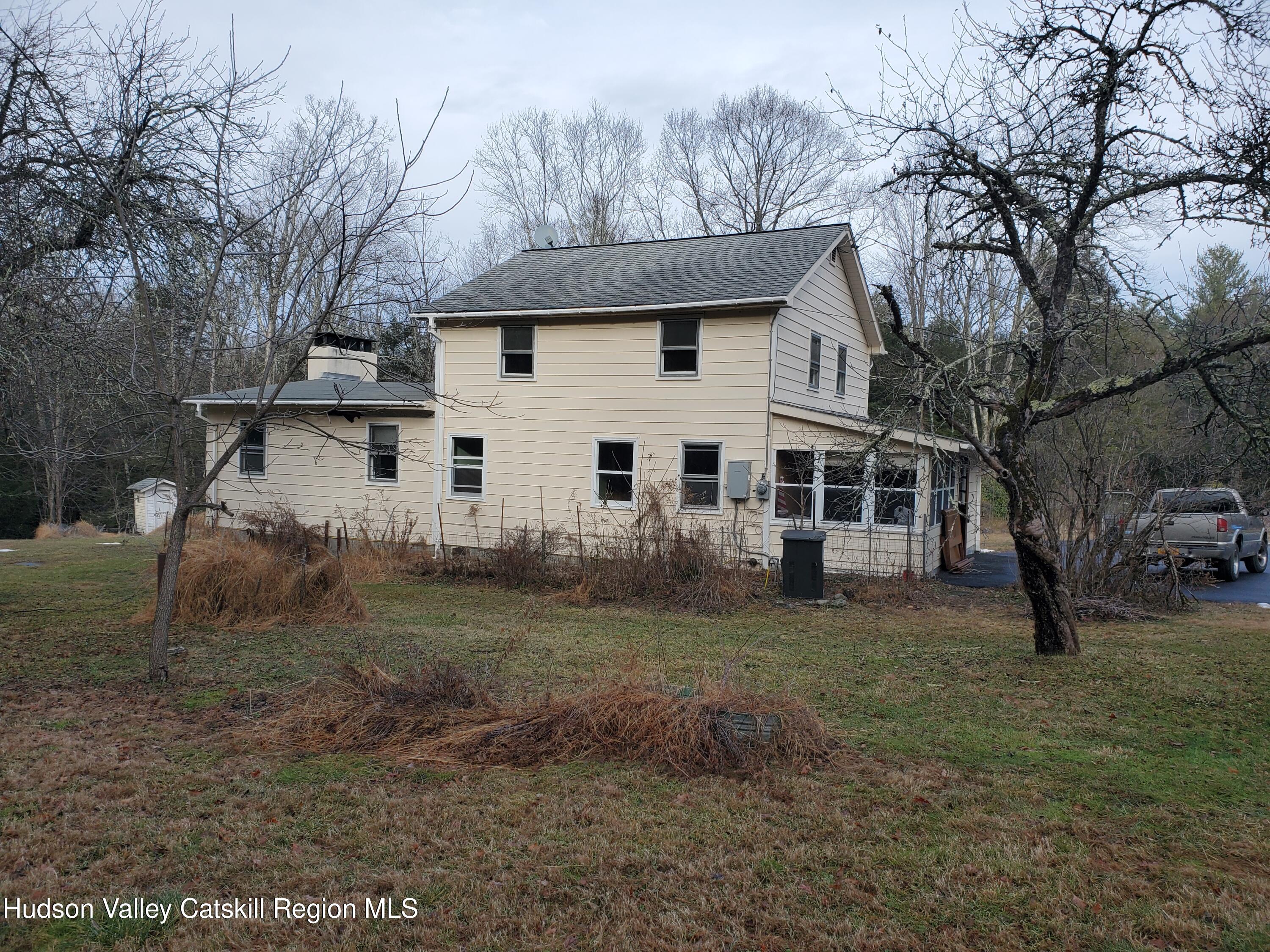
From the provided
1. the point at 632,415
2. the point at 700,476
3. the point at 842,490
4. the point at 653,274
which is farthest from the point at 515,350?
the point at 842,490

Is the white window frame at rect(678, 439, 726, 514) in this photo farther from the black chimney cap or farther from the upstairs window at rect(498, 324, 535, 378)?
the black chimney cap

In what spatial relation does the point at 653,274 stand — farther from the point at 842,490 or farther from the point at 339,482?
the point at 339,482

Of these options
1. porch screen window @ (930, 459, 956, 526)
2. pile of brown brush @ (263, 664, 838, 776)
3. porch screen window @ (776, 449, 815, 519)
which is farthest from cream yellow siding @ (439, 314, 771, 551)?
pile of brown brush @ (263, 664, 838, 776)

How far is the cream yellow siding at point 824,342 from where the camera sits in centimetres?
1525

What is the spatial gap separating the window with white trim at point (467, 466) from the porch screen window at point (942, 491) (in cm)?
855

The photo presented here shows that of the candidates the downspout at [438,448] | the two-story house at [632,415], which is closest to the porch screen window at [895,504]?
the two-story house at [632,415]

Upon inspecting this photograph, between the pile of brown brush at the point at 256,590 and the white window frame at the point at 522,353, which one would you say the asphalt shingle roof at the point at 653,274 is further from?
the pile of brown brush at the point at 256,590

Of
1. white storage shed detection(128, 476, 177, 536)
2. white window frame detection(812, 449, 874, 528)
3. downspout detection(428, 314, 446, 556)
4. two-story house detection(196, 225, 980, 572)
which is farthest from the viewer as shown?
white storage shed detection(128, 476, 177, 536)

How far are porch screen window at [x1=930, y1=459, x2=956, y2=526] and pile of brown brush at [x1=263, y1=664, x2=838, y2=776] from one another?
401 inches

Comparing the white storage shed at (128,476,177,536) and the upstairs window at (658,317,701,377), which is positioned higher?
the upstairs window at (658,317,701,377)

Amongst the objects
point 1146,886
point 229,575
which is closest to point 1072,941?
point 1146,886

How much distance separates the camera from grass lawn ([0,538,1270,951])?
136 inches

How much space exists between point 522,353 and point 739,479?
5.00m

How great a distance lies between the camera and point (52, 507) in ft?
98.4
